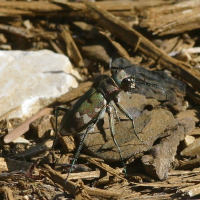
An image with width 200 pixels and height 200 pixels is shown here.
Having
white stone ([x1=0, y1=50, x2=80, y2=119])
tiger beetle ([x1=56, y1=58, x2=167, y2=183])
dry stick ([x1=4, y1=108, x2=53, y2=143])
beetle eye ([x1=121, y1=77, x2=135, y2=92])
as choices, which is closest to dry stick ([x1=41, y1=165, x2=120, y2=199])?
tiger beetle ([x1=56, y1=58, x2=167, y2=183])

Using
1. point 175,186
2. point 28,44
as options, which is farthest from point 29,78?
point 175,186

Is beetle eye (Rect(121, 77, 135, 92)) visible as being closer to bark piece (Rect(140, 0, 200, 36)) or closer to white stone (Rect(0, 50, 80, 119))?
white stone (Rect(0, 50, 80, 119))

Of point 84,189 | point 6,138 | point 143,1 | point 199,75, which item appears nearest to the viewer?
point 84,189

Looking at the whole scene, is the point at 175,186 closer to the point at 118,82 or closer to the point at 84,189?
the point at 84,189

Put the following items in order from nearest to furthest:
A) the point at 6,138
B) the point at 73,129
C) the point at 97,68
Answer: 1. the point at 73,129
2. the point at 6,138
3. the point at 97,68

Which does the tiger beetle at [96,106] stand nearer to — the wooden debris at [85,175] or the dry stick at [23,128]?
the wooden debris at [85,175]
